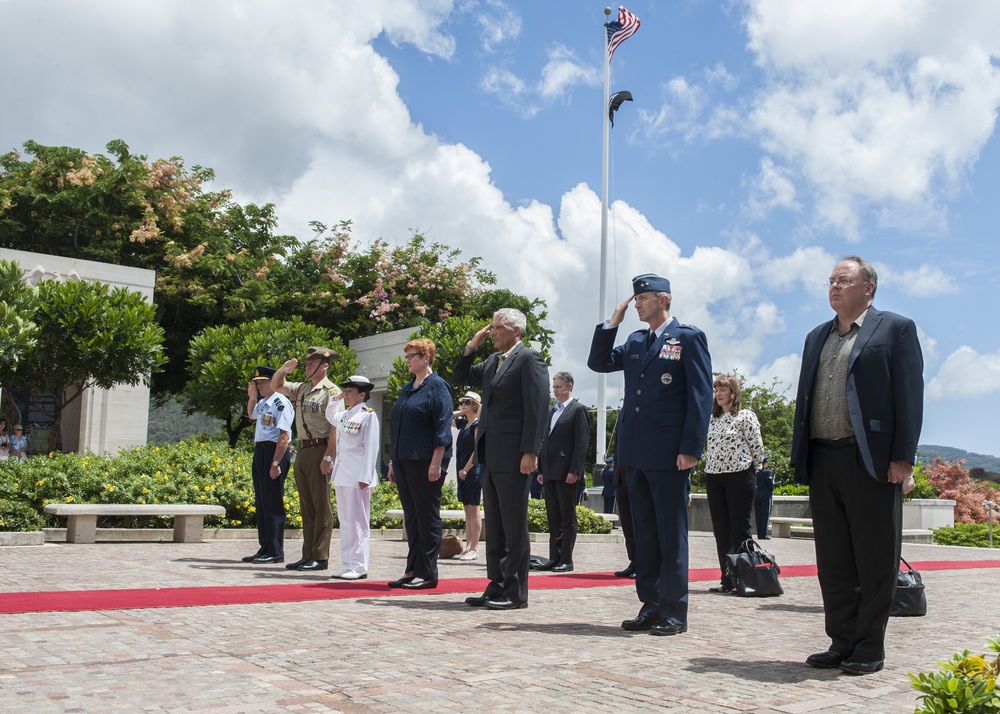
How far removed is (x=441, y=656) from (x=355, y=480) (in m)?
3.89

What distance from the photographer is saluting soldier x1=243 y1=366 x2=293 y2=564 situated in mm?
9938

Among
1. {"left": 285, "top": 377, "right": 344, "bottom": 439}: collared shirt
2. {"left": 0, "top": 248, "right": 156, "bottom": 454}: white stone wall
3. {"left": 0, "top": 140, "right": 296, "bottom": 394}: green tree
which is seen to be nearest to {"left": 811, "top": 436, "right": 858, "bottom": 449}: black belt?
{"left": 285, "top": 377, "right": 344, "bottom": 439}: collared shirt

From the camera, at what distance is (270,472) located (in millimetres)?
9914

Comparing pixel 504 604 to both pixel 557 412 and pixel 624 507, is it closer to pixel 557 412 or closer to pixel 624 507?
pixel 624 507

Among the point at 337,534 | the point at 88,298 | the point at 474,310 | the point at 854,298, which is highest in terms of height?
the point at 474,310

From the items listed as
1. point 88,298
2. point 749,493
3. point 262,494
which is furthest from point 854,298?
point 88,298

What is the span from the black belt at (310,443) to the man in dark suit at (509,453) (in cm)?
272

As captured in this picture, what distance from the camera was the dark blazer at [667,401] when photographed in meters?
5.82

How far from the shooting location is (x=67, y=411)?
2681 cm

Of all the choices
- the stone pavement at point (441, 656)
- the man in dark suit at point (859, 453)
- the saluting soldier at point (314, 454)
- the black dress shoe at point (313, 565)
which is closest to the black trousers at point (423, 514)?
the stone pavement at point (441, 656)

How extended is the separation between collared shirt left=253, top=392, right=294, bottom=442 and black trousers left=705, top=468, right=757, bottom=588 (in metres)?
4.29

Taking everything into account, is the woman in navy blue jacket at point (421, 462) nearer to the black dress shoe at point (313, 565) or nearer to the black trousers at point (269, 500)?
the black dress shoe at point (313, 565)

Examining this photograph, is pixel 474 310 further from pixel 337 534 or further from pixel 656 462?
pixel 656 462

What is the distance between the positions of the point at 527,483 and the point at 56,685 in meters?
3.47
